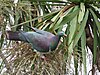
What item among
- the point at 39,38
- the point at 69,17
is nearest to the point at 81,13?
the point at 69,17

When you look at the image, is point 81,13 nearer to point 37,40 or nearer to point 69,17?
point 69,17

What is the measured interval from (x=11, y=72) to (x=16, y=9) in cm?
31

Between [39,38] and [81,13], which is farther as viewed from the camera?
[81,13]

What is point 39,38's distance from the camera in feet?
4.13

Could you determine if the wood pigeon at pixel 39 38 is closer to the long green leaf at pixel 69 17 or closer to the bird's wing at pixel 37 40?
the bird's wing at pixel 37 40

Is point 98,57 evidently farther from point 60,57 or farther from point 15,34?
point 15,34

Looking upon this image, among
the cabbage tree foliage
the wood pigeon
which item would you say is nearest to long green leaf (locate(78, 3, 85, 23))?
the cabbage tree foliage

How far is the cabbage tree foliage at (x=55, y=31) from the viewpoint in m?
1.38

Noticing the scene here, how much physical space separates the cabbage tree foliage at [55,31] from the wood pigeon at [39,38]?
98 mm

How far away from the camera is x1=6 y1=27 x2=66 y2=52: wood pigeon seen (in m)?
1.23

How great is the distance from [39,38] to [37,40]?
12mm

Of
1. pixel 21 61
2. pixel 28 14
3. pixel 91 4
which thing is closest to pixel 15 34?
pixel 21 61

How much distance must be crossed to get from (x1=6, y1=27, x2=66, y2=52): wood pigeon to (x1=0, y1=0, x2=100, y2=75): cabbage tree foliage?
10 centimetres

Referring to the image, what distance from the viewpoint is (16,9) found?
152 cm
